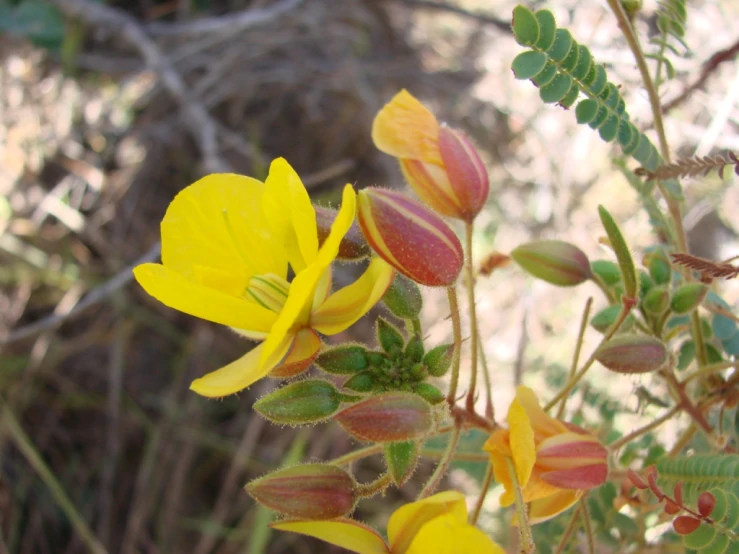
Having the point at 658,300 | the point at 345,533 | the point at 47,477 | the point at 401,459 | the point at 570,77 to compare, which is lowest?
the point at 47,477

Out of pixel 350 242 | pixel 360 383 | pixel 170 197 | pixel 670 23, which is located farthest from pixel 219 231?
pixel 170 197

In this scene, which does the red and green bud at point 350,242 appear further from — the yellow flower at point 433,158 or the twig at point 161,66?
the twig at point 161,66

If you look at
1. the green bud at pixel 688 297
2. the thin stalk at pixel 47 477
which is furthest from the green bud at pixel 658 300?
the thin stalk at pixel 47 477

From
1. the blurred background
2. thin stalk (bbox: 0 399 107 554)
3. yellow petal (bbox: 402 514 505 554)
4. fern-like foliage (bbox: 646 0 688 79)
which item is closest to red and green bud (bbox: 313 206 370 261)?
yellow petal (bbox: 402 514 505 554)

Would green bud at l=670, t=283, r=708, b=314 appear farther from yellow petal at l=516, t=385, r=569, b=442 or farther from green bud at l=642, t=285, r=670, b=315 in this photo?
yellow petal at l=516, t=385, r=569, b=442

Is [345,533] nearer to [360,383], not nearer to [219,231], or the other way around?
[360,383]

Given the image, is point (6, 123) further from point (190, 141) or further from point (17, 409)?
point (17, 409)

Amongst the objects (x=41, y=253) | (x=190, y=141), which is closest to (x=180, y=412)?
(x=41, y=253)
